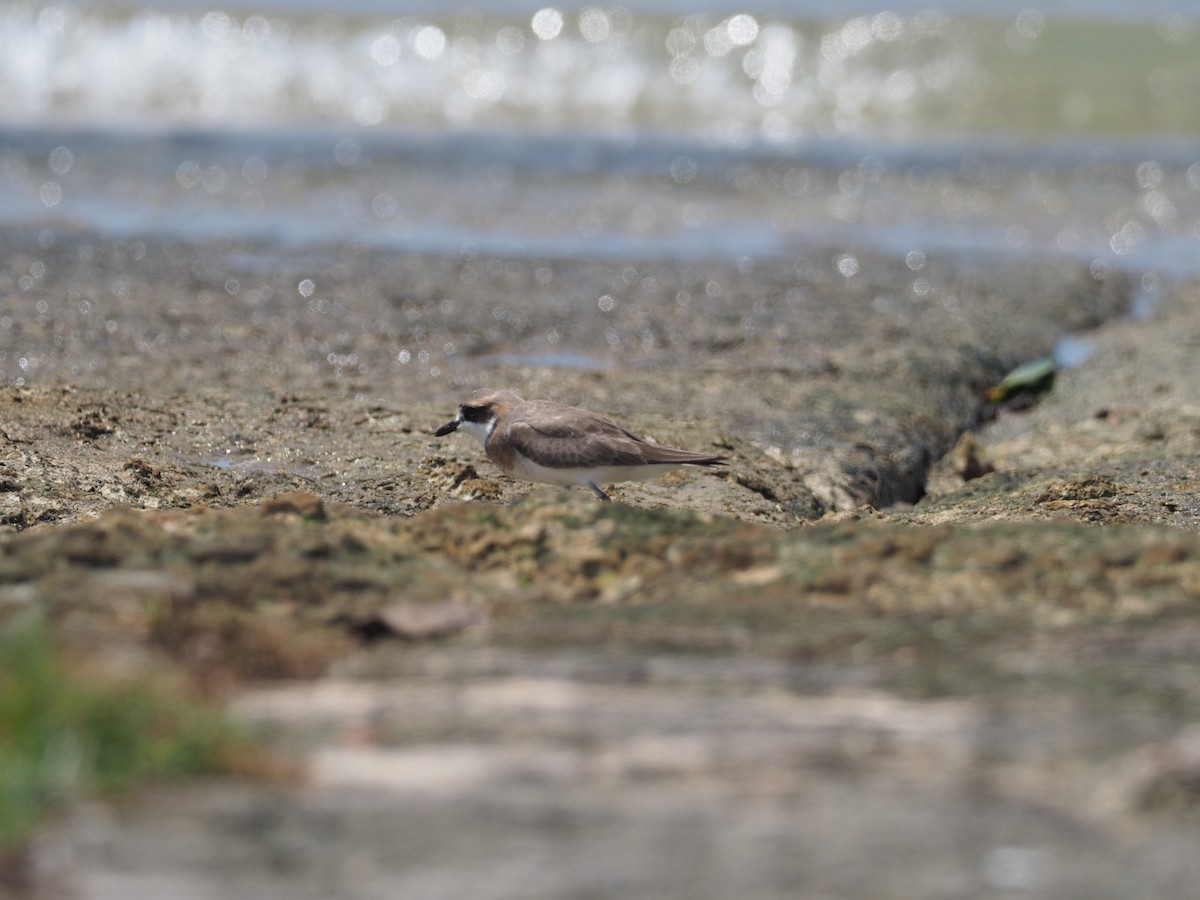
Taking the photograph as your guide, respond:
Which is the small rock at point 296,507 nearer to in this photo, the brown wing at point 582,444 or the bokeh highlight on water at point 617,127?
the brown wing at point 582,444

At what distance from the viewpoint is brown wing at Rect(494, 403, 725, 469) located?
20.7 feet

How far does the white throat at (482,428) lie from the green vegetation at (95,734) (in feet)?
12.4

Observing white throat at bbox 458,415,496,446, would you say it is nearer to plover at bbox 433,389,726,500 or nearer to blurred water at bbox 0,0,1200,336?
plover at bbox 433,389,726,500

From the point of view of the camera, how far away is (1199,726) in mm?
3035

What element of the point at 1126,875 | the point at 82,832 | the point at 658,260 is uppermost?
the point at 658,260

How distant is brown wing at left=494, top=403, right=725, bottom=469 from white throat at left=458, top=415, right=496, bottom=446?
0.89ft

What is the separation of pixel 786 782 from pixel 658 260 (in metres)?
10.3

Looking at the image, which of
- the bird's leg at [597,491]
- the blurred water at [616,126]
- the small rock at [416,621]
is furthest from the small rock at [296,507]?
the blurred water at [616,126]

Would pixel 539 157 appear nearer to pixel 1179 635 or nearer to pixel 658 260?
pixel 658 260

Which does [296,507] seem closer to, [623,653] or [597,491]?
[623,653]

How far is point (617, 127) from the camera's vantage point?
22.3 meters

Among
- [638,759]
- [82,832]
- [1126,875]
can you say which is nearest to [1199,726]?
[1126,875]

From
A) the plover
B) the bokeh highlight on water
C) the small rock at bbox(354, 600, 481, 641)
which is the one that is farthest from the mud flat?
the bokeh highlight on water

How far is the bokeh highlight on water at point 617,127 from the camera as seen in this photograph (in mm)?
15000
